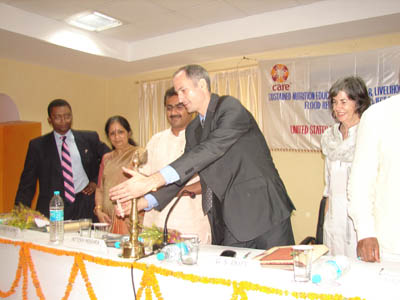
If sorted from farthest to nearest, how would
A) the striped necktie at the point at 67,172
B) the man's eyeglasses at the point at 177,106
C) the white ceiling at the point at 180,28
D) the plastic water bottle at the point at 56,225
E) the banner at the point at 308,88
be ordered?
the banner at the point at 308,88, the white ceiling at the point at 180,28, the striped necktie at the point at 67,172, the man's eyeglasses at the point at 177,106, the plastic water bottle at the point at 56,225

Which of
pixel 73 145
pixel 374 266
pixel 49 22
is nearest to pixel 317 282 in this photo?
pixel 374 266

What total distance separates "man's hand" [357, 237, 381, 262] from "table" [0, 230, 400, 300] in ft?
0.12

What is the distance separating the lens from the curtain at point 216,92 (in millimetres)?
4902

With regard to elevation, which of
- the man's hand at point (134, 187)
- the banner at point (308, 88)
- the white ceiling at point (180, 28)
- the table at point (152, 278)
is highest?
the white ceiling at point (180, 28)

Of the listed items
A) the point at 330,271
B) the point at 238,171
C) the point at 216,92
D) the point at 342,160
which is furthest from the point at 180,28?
the point at 330,271

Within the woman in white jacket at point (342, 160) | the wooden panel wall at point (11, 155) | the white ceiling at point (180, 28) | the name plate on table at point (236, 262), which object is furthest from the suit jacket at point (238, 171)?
the wooden panel wall at point (11, 155)

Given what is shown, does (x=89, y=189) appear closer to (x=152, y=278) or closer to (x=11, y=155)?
(x=152, y=278)

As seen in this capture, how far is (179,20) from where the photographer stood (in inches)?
174

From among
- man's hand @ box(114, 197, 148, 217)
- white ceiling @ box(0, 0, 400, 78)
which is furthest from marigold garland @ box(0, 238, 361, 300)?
white ceiling @ box(0, 0, 400, 78)

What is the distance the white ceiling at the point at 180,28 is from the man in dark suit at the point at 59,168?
131 centimetres

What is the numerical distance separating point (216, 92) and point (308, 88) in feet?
4.51

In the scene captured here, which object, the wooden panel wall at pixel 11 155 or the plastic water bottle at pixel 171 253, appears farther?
the wooden panel wall at pixel 11 155

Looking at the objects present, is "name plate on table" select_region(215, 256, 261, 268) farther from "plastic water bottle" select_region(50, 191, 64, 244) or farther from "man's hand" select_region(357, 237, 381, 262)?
"plastic water bottle" select_region(50, 191, 64, 244)

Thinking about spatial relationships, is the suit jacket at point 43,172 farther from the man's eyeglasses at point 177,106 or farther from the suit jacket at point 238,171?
the suit jacket at point 238,171
